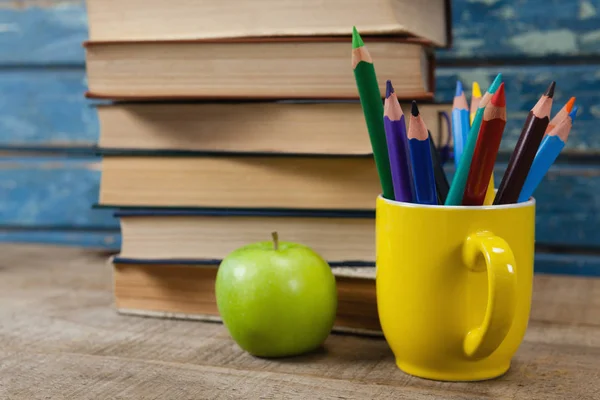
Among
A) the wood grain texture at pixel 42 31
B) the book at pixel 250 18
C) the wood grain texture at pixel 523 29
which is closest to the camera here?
the book at pixel 250 18

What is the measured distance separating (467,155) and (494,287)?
84 millimetres

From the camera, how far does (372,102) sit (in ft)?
1.52

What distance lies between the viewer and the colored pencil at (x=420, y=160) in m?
0.43

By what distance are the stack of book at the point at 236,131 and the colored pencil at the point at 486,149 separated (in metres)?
0.11

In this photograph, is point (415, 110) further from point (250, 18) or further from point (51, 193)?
point (51, 193)

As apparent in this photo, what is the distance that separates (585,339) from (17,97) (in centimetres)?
77

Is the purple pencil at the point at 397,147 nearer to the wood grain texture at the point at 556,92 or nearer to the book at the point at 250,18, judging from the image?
the book at the point at 250,18

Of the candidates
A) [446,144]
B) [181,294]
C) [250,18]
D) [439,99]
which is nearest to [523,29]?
[439,99]

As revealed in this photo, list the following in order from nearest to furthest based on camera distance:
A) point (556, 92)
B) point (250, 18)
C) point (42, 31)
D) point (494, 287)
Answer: point (494, 287)
point (250, 18)
point (556, 92)
point (42, 31)

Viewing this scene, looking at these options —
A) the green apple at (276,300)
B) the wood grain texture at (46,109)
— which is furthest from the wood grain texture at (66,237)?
the green apple at (276,300)

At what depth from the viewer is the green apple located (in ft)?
1.68

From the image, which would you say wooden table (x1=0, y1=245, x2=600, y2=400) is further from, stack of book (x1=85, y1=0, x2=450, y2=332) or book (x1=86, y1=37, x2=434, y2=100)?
book (x1=86, y1=37, x2=434, y2=100)

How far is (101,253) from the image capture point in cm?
90

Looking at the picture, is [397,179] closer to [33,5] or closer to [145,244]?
[145,244]
